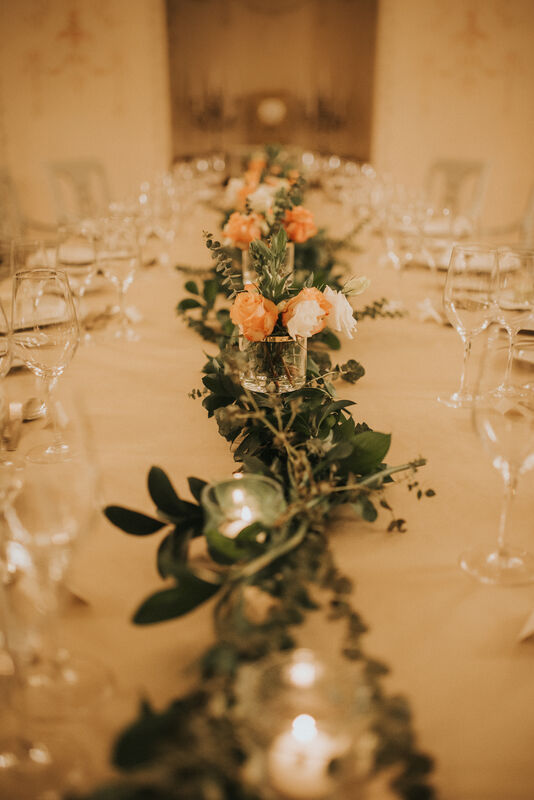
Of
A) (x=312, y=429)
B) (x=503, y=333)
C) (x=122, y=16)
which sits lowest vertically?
(x=503, y=333)

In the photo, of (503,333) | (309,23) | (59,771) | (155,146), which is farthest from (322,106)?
(59,771)

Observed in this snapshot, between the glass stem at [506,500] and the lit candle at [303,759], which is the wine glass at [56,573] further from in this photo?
the glass stem at [506,500]

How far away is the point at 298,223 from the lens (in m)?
1.81

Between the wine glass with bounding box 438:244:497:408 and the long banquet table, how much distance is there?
156 millimetres

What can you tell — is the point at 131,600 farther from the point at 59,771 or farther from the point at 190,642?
the point at 59,771

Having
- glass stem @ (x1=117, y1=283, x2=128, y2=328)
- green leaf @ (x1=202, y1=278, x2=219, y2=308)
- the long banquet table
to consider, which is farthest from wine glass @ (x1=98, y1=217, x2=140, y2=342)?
the long banquet table

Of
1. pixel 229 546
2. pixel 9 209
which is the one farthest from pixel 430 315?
pixel 9 209

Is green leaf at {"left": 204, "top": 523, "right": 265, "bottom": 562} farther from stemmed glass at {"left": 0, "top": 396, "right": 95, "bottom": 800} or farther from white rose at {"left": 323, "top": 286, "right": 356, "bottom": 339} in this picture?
white rose at {"left": 323, "top": 286, "right": 356, "bottom": 339}

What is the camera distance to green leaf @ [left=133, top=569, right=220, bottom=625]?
0.60 meters

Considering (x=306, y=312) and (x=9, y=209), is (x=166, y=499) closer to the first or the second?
(x=306, y=312)

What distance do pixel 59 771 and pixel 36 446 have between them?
2.13 ft

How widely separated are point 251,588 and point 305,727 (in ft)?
0.71

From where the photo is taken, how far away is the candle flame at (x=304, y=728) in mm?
482

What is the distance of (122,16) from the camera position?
638 cm
